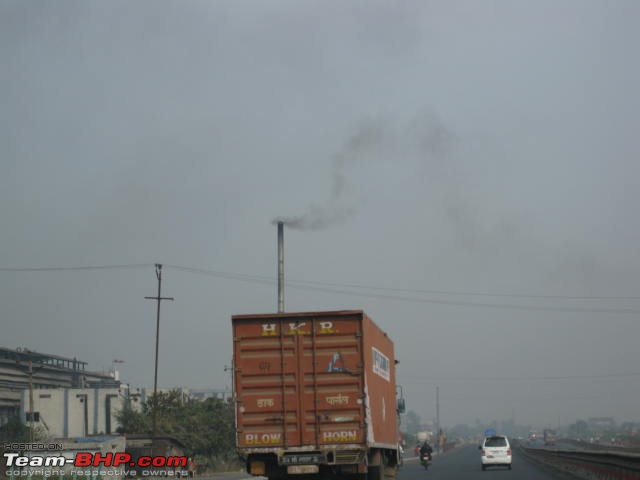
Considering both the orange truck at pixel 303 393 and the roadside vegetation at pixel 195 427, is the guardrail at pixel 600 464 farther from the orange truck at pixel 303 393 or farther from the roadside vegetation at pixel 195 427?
the roadside vegetation at pixel 195 427

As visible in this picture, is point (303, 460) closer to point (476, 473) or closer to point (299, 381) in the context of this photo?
point (299, 381)

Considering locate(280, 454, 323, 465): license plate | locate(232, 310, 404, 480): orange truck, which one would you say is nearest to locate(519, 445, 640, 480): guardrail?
locate(232, 310, 404, 480): orange truck

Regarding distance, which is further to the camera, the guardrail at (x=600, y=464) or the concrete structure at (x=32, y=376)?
the concrete structure at (x=32, y=376)

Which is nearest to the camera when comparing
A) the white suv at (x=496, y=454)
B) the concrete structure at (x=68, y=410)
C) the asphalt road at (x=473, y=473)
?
the asphalt road at (x=473, y=473)

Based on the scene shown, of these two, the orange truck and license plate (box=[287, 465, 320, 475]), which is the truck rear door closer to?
the orange truck

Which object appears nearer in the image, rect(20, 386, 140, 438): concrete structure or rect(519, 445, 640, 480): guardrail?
rect(519, 445, 640, 480): guardrail

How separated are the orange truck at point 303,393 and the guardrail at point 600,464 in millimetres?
8408

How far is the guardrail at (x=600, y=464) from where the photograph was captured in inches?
938

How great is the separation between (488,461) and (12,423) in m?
60.3

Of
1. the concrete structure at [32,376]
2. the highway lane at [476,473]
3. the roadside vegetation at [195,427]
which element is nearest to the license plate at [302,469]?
the highway lane at [476,473]

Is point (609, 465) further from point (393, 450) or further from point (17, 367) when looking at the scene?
point (17, 367)

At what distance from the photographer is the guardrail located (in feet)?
78.2

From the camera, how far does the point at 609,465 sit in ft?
90.1

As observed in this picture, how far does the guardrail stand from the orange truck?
27.6 feet
